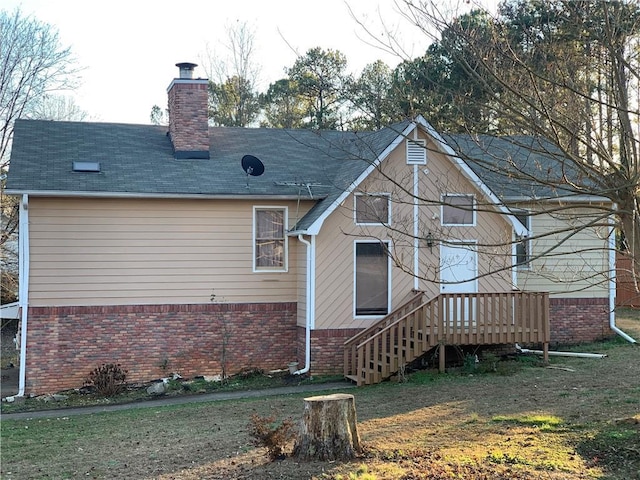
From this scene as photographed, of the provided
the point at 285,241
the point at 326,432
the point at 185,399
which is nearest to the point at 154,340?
the point at 185,399

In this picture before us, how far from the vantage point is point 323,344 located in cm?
1619

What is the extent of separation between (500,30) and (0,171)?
2545 cm

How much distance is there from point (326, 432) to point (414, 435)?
198 centimetres

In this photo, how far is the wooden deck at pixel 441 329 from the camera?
15.0m

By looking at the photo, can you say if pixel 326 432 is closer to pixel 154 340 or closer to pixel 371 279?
pixel 371 279

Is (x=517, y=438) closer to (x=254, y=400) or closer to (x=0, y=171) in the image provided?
(x=254, y=400)

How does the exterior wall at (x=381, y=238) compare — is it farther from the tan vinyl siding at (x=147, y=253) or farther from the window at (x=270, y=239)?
the window at (x=270, y=239)

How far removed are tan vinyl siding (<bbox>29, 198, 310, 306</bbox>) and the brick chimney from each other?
2.20m

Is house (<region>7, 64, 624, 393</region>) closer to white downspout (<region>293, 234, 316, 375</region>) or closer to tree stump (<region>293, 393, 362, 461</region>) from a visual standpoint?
white downspout (<region>293, 234, 316, 375</region>)

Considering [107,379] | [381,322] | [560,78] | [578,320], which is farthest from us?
[578,320]

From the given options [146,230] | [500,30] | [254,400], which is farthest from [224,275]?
[500,30]

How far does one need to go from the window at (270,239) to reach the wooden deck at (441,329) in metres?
2.80

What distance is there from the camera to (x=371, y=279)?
16.6m

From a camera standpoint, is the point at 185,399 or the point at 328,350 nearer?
the point at 185,399
